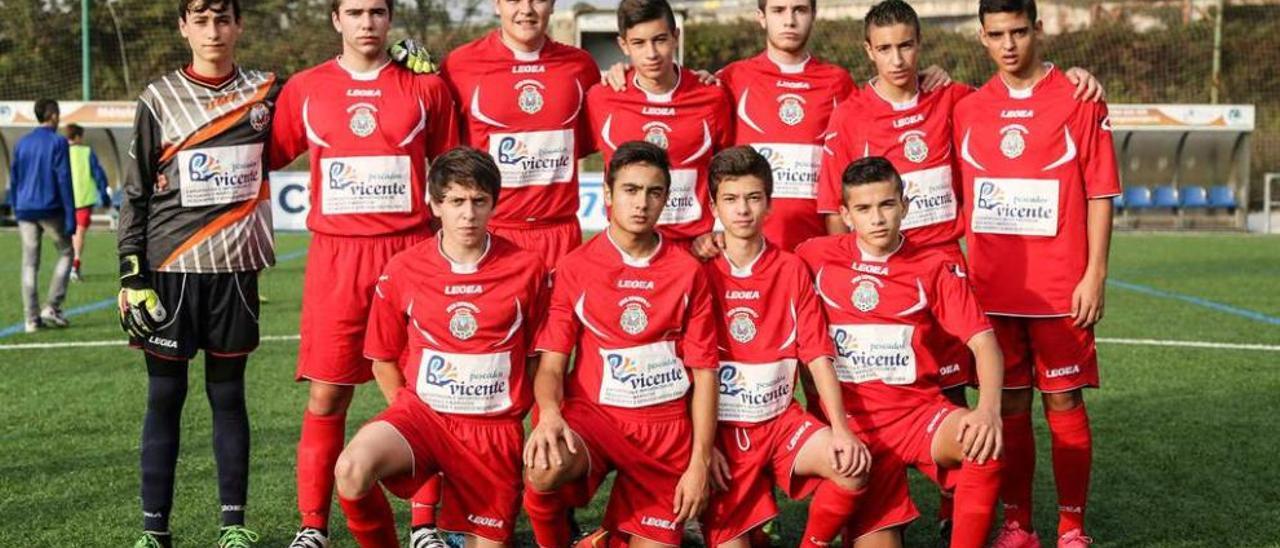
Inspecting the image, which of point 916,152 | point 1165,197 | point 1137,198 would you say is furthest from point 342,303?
point 1165,197

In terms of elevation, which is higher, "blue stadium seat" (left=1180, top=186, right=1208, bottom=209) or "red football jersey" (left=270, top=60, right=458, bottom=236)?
"red football jersey" (left=270, top=60, right=458, bottom=236)

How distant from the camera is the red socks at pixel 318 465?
440 centimetres

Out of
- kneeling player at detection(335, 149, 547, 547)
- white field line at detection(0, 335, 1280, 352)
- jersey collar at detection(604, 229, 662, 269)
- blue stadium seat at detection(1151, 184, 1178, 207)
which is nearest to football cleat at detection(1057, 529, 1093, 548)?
jersey collar at detection(604, 229, 662, 269)

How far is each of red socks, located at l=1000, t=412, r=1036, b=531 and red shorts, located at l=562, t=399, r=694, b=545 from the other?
3.91ft

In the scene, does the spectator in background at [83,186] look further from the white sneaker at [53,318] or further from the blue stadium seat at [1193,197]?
the blue stadium seat at [1193,197]

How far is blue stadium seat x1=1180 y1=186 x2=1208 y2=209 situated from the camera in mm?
24734

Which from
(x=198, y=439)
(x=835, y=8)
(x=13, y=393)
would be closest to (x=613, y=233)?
(x=198, y=439)

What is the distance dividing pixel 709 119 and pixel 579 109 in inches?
18.5

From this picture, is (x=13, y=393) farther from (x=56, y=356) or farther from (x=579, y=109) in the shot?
(x=579, y=109)

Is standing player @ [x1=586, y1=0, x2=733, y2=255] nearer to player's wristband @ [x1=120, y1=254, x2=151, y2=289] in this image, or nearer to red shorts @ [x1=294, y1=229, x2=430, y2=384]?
red shorts @ [x1=294, y1=229, x2=430, y2=384]

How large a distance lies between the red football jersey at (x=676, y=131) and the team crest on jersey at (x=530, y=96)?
196 mm

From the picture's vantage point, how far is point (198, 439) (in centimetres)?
612

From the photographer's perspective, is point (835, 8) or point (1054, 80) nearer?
point (1054, 80)

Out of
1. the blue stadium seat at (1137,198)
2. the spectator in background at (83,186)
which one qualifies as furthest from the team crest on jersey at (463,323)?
the blue stadium seat at (1137,198)
